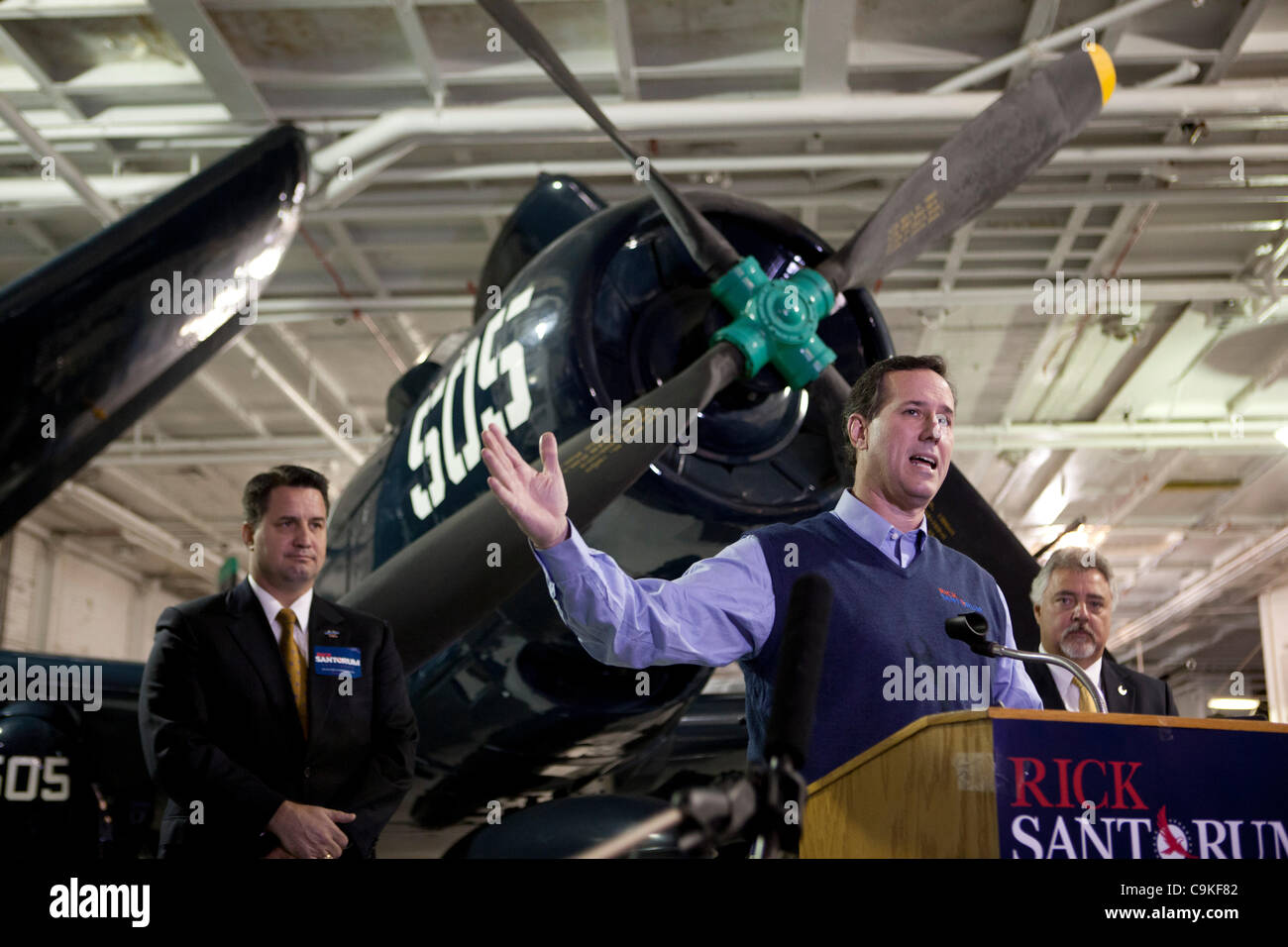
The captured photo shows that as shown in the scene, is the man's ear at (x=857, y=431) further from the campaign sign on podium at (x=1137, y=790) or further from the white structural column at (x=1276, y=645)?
the white structural column at (x=1276, y=645)

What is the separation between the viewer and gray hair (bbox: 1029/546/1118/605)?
9.99 feet

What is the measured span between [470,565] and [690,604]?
987 millimetres

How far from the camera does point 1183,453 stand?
12.5 m

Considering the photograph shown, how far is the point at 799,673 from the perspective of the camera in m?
1.06

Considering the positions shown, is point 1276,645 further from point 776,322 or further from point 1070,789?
point 1070,789

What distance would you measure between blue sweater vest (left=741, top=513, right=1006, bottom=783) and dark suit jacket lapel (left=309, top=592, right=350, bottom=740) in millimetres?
955

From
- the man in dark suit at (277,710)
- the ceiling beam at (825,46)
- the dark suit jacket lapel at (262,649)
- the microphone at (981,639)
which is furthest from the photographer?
the ceiling beam at (825,46)

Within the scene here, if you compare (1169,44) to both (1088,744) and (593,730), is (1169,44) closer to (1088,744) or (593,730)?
(593,730)

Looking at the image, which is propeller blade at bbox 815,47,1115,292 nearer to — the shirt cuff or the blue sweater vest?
the blue sweater vest

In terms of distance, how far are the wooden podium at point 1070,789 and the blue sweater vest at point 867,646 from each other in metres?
0.35

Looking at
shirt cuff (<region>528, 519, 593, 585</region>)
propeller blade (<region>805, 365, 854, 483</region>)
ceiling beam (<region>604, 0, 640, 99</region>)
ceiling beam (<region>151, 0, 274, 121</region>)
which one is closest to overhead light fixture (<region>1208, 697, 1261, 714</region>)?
propeller blade (<region>805, 365, 854, 483</region>)

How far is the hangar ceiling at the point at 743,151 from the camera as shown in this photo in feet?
20.8

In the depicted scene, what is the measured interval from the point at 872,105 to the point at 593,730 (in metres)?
4.19

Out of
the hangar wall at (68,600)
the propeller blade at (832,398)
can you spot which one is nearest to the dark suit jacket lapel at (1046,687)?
the propeller blade at (832,398)
